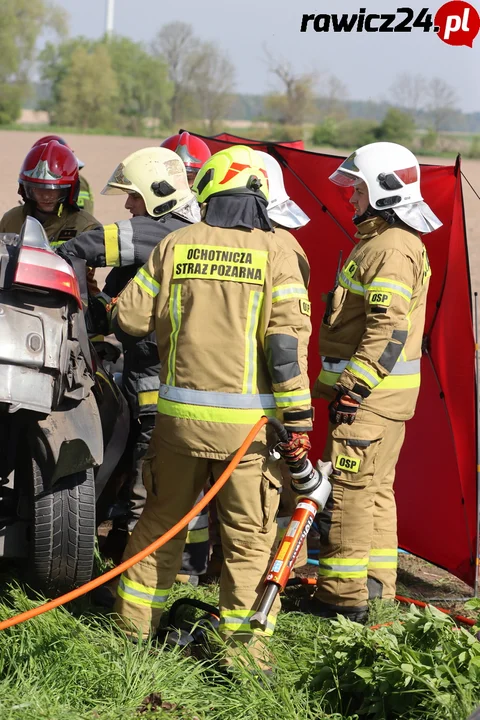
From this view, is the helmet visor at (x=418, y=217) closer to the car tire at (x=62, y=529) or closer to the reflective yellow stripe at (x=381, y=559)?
the reflective yellow stripe at (x=381, y=559)

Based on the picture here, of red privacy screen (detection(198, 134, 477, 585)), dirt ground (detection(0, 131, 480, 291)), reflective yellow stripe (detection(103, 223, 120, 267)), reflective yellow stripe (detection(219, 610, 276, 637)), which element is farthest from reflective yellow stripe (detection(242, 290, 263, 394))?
dirt ground (detection(0, 131, 480, 291))

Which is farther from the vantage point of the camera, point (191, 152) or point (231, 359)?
point (191, 152)

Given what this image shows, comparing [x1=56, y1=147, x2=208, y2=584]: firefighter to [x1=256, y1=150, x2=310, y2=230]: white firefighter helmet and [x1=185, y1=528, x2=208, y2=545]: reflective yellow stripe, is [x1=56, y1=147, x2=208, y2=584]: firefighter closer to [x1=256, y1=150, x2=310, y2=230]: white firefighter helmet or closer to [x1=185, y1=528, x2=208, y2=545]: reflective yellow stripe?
[x1=185, y1=528, x2=208, y2=545]: reflective yellow stripe

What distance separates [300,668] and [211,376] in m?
1.14

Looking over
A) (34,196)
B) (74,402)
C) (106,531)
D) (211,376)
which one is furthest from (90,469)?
(34,196)

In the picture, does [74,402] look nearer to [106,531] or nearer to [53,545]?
[53,545]

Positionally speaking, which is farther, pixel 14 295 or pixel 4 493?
pixel 4 493

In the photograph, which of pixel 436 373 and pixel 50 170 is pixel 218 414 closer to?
pixel 436 373

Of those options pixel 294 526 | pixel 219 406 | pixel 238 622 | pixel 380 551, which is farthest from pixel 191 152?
pixel 238 622

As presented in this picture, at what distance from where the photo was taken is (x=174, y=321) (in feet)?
12.2

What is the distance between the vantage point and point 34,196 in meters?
5.49

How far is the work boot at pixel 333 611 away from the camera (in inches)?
176

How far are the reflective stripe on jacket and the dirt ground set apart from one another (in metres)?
9.96

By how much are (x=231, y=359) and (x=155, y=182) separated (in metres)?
1.27
